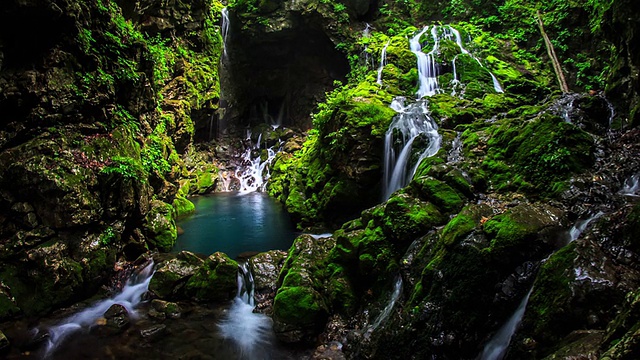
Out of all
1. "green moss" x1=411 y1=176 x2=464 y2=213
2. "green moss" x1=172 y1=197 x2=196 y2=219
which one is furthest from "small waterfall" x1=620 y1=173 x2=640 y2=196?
"green moss" x1=172 y1=197 x2=196 y2=219

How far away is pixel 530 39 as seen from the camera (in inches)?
717

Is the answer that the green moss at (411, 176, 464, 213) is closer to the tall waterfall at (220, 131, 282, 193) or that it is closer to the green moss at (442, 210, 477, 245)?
the green moss at (442, 210, 477, 245)

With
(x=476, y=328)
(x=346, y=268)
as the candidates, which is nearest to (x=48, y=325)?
(x=346, y=268)

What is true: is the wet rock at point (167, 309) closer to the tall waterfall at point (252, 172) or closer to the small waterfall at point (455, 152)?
the small waterfall at point (455, 152)

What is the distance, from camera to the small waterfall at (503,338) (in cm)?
412

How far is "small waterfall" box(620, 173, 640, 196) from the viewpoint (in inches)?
215

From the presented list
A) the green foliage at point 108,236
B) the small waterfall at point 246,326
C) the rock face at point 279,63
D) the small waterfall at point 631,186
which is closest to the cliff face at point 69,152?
the green foliage at point 108,236

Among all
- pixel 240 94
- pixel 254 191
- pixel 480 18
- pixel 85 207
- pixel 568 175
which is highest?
pixel 480 18

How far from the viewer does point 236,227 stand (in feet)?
48.2

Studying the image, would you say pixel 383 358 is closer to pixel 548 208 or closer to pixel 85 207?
pixel 548 208

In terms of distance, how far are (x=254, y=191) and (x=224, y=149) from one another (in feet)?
16.3

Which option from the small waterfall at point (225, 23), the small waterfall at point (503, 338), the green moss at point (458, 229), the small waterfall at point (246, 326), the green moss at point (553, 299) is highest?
the small waterfall at point (225, 23)

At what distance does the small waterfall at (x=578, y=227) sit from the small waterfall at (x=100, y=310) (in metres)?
7.82

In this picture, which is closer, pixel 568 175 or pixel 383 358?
pixel 383 358
